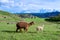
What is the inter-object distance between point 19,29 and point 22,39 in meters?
6.24

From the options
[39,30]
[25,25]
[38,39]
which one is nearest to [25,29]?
[25,25]

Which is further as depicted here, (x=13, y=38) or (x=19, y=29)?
(x=19, y=29)

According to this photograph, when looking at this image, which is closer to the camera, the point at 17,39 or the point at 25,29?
the point at 17,39

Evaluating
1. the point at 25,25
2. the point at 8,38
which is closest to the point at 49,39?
the point at 8,38

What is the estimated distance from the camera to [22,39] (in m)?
15.9

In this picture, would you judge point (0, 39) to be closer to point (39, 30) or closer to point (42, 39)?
point (42, 39)

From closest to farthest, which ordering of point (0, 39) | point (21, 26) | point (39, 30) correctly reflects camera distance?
1. point (0, 39)
2. point (21, 26)
3. point (39, 30)

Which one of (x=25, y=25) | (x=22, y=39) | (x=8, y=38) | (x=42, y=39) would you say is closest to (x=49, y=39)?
(x=42, y=39)

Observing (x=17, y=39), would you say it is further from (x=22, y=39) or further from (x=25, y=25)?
(x=25, y=25)

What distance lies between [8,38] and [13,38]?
39 centimetres

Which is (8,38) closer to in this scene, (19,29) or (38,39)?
(38,39)

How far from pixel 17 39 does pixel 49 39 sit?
8.55ft

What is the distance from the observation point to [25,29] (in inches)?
845

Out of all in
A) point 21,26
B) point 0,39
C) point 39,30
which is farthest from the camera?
point 39,30
